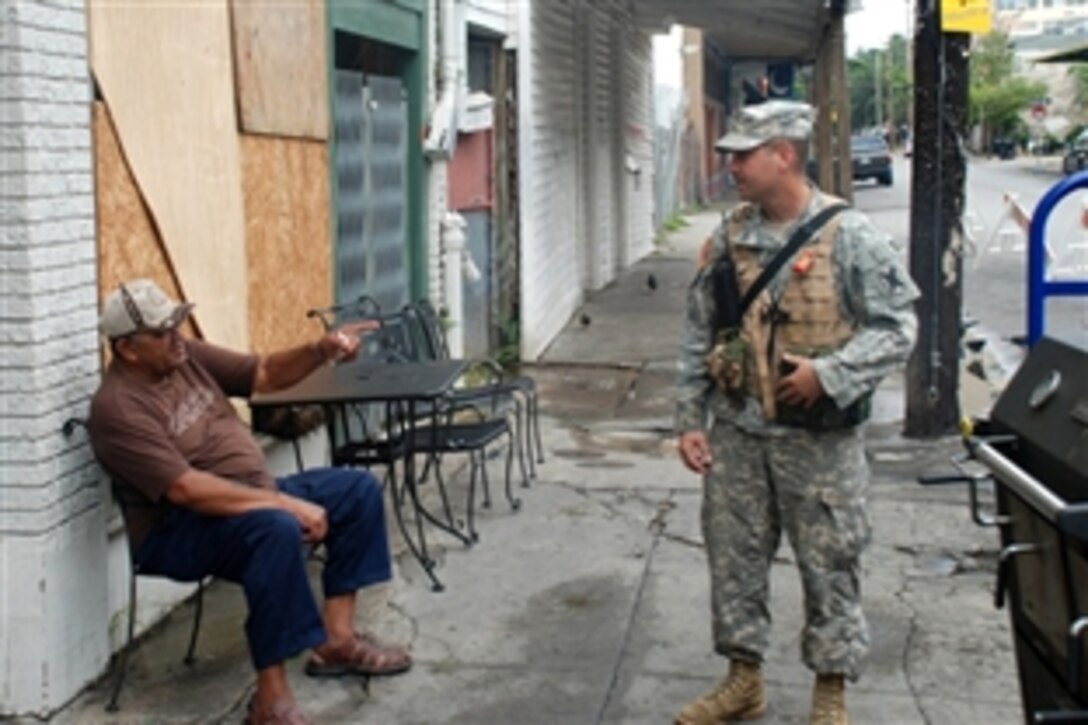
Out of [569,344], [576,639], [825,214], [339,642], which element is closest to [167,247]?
[339,642]

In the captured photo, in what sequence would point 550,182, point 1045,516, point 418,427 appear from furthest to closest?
point 550,182
point 418,427
point 1045,516

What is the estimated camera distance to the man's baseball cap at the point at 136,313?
4.25 m

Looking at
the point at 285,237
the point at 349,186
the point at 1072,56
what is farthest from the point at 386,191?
the point at 1072,56

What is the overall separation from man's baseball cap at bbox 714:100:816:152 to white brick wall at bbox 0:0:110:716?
74.7 inches

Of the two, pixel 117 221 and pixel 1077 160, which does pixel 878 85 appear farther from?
pixel 117 221

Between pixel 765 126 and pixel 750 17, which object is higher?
pixel 750 17

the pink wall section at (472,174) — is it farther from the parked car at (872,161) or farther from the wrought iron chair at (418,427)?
the parked car at (872,161)

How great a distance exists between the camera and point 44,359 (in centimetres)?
430

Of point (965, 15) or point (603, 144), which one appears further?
point (603, 144)

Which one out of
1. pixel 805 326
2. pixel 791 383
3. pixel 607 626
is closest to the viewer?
pixel 791 383

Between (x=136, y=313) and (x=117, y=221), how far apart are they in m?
0.73

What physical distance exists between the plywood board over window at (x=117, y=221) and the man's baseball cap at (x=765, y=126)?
76.9 inches

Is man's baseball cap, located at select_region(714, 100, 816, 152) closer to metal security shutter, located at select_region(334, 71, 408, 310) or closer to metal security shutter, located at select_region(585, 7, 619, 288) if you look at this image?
metal security shutter, located at select_region(334, 71, 408, 310)

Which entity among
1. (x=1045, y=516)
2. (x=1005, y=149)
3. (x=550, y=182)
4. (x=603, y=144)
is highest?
(x=1005, y=149)
